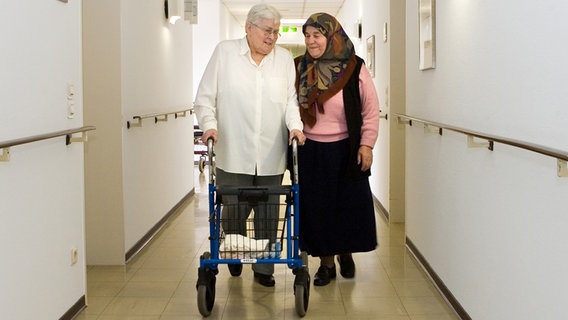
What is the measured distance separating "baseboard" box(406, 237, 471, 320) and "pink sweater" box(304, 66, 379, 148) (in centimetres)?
90

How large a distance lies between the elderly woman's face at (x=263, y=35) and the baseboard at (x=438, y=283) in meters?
1.68

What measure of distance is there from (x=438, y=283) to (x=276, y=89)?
4.89 feet

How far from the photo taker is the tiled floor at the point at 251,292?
3.89m

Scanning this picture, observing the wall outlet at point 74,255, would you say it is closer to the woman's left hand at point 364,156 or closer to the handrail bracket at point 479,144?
the woman's left hand at point 364,156

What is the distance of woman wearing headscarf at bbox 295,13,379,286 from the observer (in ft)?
14.1

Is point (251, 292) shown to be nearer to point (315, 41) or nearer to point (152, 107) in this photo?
point (315, 41)

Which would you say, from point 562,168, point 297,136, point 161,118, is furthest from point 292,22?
point 562,168

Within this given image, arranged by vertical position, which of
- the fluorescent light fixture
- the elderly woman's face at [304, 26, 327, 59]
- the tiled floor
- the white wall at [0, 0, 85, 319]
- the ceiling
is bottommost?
the tiled floor

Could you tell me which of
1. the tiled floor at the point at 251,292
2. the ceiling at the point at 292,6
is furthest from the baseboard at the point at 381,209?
the ceiling at the point at 292,6

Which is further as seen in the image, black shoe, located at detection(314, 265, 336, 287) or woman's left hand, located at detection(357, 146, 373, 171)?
black shoe, located at detection(314, 265, 336, 287)

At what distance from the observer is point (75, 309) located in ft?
12.5

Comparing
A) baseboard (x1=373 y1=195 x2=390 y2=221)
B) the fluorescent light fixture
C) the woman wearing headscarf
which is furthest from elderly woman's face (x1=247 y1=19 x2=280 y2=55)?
the fluorescent light fixture

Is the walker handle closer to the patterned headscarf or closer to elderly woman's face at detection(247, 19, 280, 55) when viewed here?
elderly woman's face at detection(247, 19, 280, 55)

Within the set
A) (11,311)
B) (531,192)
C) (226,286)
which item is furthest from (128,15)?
(531,192)
